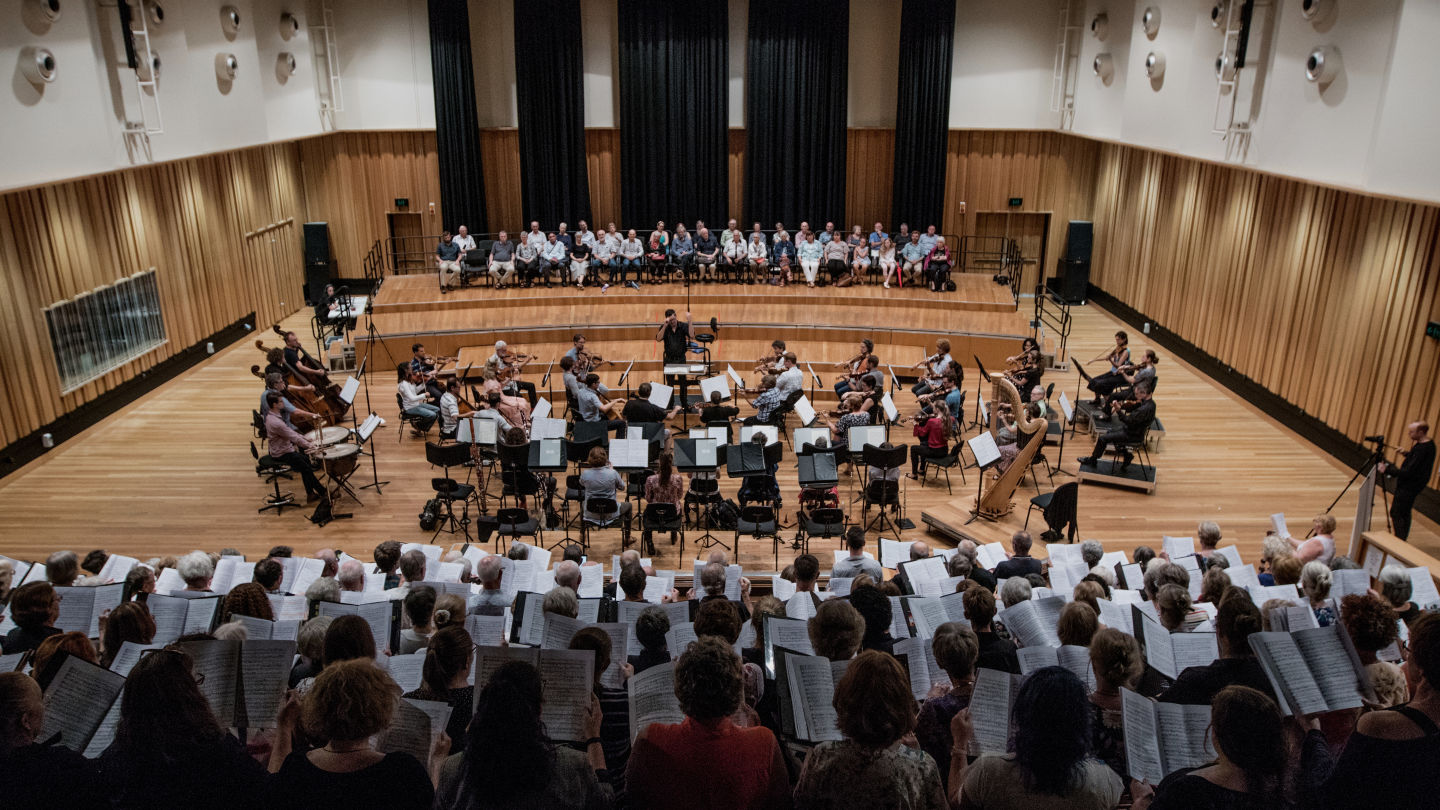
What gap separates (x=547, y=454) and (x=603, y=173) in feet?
33.1

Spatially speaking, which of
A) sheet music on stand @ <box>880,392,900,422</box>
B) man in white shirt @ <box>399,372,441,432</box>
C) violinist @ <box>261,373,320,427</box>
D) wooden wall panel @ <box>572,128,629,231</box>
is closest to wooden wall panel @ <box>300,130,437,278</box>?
wooden wall panel @ <box>572,128,629,231</box>

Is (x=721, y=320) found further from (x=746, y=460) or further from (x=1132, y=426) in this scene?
(x=1132, y=426)

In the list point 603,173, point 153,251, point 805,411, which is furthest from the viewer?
point 603,173

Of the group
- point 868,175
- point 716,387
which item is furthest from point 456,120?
point 716,387

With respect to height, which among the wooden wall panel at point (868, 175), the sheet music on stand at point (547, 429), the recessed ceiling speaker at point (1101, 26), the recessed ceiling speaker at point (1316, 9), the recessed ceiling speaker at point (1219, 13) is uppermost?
the recessed ceiling speaker at point (1101, 26)

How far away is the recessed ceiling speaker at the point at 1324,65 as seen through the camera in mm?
9320

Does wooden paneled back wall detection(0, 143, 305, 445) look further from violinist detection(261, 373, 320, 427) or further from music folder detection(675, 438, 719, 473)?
music folder detection(675, 438, 719, 473)

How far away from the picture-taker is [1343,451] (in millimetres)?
10320

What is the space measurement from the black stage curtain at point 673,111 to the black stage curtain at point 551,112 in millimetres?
770

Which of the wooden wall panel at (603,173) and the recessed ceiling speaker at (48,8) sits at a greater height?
the recessed ceiling speaker at (48,8)

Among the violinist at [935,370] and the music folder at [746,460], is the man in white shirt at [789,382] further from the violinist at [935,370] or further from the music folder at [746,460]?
the music folder at [746,460]

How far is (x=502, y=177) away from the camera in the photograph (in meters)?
Result: 17.2

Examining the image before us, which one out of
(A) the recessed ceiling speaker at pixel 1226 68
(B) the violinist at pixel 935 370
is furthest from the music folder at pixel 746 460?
(A) the recessed ceiling speaker at pixel 1226 68

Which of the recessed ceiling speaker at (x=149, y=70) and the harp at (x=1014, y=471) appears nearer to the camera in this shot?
the harp at (x=1014, y=471)
